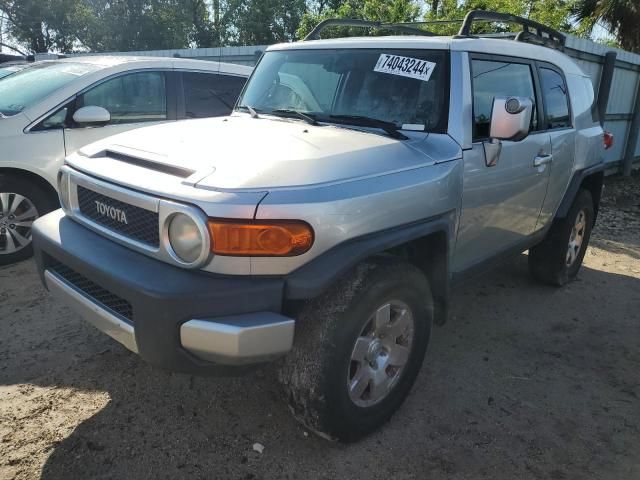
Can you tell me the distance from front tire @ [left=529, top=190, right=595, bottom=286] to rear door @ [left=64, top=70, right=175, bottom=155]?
12.1ft

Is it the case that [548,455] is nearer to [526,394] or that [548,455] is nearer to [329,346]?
A: [526,394]

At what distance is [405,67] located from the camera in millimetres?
3119

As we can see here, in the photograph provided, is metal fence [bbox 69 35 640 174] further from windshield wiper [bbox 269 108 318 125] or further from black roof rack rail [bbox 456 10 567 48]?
windshield wiper [bbox 269 108 318 125]

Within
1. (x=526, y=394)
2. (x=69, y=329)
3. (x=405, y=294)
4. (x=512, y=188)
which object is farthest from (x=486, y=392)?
(x=69, y=329)

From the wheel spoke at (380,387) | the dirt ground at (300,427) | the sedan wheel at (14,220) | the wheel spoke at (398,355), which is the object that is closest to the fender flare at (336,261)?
the wheel spoke at (398,355)

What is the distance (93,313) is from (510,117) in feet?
7.42

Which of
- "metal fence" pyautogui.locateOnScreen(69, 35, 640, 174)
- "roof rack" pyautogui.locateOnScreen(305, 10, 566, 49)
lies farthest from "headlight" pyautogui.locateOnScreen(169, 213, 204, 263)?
"metal fence" pyautogui.locateOnScreen(69, 35, 640, 174)

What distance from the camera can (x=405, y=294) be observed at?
2578mm

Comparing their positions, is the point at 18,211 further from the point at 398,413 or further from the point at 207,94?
the point at 398,413

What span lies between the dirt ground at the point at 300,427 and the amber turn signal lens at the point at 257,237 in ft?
3.46

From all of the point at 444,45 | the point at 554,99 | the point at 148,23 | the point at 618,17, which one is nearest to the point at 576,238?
the point at 554,99

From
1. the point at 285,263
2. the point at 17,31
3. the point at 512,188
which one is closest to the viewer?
the point at 285,263

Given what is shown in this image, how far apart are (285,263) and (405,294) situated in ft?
2.31

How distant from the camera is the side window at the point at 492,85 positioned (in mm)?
3154
